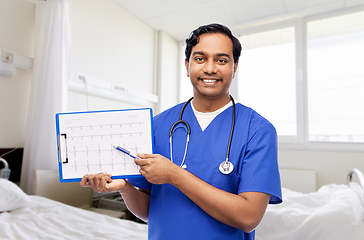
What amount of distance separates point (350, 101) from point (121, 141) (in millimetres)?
3326

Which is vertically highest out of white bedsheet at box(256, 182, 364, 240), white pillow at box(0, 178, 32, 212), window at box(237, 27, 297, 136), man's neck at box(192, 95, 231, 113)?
window at box(237, 27, 297, 136)

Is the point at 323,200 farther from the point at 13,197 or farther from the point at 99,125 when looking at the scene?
the point at 13,197

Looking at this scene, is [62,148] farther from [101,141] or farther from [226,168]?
[226,168]

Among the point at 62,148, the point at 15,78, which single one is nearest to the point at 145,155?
the point at 62,148

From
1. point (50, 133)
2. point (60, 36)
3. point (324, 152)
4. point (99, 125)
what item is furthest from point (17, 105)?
point (324, 152)

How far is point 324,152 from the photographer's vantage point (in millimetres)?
3191

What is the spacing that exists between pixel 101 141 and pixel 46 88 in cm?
167

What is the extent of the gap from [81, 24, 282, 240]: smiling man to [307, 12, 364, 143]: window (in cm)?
292

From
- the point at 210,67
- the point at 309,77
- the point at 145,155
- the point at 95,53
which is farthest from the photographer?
the point at 309,77

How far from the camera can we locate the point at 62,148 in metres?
0.80

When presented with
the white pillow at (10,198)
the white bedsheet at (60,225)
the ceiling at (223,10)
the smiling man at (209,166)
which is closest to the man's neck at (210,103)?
the smiling man at (209,166)

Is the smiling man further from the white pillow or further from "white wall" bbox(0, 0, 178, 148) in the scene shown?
"white wall" bbox(0, 0, 178, 148)

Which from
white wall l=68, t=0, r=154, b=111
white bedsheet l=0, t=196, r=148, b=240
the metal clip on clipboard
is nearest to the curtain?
white wall l=68, t=0, r=154, b=111

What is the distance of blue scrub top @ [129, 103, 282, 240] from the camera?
0.74 meters
